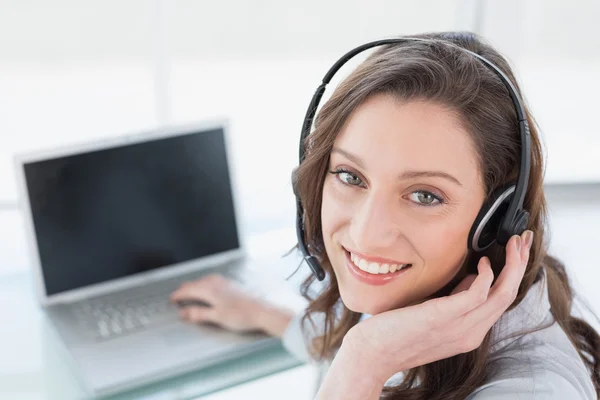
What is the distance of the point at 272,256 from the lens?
1.99 m

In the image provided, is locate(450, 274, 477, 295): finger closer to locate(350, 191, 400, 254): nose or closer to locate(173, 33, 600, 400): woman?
locate(173, 33, 600, 400): woman

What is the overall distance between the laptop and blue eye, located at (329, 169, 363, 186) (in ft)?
1.79

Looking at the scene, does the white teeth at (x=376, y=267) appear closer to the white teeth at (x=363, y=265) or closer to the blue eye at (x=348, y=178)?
the white teeth at (x=363, y=265)

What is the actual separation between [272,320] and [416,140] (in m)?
0.68

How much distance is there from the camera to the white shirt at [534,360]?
110cm

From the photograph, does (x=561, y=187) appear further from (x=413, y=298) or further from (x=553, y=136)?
(x=413, y=298)

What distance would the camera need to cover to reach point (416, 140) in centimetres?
107

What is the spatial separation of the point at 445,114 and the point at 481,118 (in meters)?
0.05

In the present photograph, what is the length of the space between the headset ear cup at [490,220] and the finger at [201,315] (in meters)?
0.69

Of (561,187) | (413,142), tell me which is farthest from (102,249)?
(561,187)

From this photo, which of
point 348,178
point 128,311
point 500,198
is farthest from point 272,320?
point 500,198

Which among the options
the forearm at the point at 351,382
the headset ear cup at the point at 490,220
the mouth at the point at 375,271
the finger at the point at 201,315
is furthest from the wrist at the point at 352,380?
the finger at the point at 201,315

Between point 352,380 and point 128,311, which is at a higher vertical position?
point 352,380

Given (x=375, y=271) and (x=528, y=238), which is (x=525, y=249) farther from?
(x=375, y=271)
